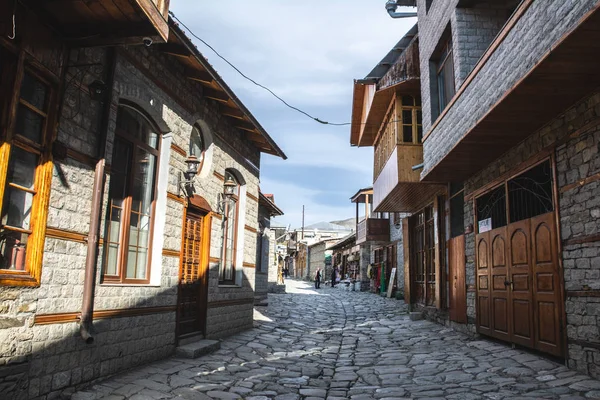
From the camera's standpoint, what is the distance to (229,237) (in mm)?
9992

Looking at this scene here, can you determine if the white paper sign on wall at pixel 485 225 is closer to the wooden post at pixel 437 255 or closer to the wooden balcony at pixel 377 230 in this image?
the wooden post at pixel 437 255

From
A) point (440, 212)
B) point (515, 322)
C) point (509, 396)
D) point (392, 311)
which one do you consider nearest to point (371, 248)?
point (392, 311)

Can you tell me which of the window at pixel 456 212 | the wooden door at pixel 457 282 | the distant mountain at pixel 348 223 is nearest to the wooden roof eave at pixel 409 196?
the window at pixel 456 212

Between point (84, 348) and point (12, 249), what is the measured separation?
4.79 feet

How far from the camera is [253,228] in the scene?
11.1 m

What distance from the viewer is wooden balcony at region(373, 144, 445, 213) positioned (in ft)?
37.1

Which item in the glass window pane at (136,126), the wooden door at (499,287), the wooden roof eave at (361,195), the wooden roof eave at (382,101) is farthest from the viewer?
the wooden roof eave at (361,195)

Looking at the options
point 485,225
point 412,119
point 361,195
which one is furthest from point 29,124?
point 361,195

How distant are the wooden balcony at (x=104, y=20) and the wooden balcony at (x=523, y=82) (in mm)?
4119

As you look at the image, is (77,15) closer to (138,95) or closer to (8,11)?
(8,11)

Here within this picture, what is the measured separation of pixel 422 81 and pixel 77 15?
27.3 feet

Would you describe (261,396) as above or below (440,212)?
below

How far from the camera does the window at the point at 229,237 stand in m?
9.71

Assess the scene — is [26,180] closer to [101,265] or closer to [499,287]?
[101,265]
